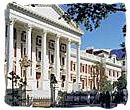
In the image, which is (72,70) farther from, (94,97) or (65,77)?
(94,97)

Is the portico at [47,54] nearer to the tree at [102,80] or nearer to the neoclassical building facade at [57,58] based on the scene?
the neoclassical building facade at [57,58]

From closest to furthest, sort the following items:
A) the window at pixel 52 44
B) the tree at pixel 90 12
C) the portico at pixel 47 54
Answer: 1. the tree at pixel 90 12
2. the portico at pixel 47 54
3. the window at pixel 52 44

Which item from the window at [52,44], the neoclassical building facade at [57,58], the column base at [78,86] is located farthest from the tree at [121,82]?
the window at [52,44]

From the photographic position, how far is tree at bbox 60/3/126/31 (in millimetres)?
2363

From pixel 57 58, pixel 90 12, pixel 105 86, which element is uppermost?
pixel 90 12

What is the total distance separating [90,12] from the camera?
2.39 m

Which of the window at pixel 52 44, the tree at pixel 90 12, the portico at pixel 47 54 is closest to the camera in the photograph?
the tree at pixel 90 12

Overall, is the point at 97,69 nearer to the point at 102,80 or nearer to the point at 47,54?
the point at 102,80

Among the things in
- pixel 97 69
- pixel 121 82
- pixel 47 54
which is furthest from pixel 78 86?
pixel 47 54

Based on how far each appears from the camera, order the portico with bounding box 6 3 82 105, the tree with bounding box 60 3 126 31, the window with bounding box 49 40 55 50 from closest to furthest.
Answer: the tree with bounding box 60 3 126 31 → the portico with bounding box 6 3 82 105 → the window with bounding box 49 40 55 50

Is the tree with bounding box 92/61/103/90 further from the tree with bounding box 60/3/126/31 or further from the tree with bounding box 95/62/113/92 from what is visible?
the tree with bounding box 60/3/126/31

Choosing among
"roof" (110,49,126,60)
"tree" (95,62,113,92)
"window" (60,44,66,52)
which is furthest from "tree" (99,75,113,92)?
"window" (60,44,66,52)

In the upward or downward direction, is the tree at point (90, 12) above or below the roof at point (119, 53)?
above

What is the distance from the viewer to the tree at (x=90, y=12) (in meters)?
2.36
